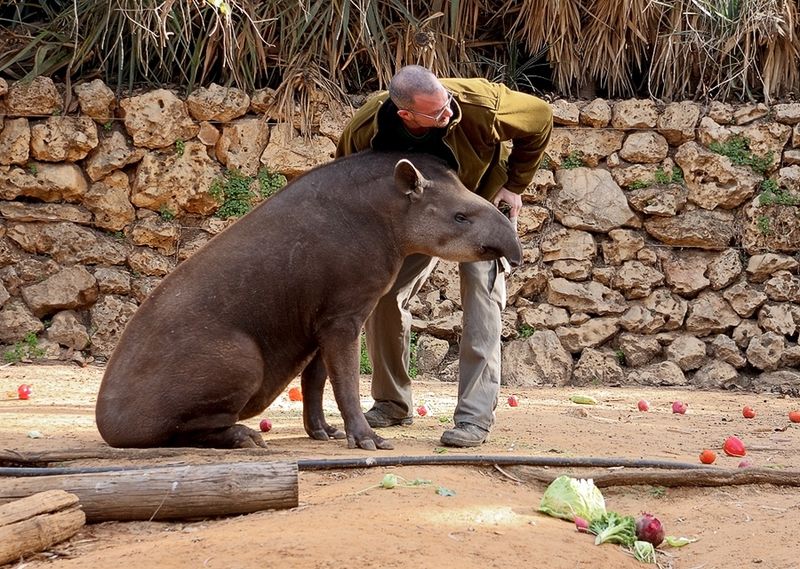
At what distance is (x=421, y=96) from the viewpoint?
4.79 metres

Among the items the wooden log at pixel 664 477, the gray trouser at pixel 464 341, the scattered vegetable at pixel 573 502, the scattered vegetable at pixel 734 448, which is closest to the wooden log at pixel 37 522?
the scattered vegetable at pixel 573 502

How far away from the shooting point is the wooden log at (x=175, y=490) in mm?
3477

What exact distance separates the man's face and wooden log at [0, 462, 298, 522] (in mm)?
1913

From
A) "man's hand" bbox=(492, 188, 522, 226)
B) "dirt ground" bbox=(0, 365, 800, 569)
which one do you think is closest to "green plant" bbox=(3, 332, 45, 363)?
"dirt ground" bbox=(0, 365, 800, 569)

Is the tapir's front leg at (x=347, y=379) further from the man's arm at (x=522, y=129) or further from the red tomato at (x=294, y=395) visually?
the red tomato at (x=294, y=395)

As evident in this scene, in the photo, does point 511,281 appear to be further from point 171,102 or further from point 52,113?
point 52,113

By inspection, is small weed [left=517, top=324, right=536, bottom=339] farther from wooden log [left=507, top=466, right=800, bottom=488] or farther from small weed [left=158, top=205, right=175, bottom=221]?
wooden log [left=507, top=466, right=800, bottom=488]

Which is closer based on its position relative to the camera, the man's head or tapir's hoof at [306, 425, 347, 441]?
the man's head

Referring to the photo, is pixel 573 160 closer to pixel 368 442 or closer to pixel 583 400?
A: pixel 583 400

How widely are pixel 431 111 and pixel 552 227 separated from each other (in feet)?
15.6

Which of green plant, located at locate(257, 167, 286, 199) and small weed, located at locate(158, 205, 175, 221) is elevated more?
green plant, located at locate(257, 167, 286, 199)

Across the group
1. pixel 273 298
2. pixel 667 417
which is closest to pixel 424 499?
pixel 273 298

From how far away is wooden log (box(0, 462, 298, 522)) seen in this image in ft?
11.4

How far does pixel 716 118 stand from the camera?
9508 millimetres
